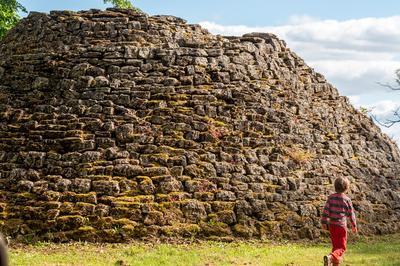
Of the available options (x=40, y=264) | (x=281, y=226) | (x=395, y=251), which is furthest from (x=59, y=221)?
(x=395, y=251)

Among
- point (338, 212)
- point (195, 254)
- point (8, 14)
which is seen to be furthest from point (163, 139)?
point (8, 14)

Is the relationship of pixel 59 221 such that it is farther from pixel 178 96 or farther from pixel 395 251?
pixel 395 251

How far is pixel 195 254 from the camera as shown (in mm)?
8234

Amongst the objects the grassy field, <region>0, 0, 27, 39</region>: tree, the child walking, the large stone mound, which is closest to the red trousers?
the child walking

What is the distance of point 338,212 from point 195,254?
233 centimetres

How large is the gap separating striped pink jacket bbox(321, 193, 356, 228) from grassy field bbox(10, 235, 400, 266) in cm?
120

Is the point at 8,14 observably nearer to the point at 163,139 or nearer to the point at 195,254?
the point at 163,139

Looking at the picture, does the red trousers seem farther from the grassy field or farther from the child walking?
the grassy field

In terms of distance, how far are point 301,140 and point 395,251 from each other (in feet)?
10.8

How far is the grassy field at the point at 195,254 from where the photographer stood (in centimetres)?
774

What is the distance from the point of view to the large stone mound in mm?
9828

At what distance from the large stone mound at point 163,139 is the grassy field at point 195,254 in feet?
1.48

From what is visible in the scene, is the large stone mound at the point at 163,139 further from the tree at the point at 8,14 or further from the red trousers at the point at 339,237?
the tree at the point at 8,14

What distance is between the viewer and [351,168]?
40.8 feet
